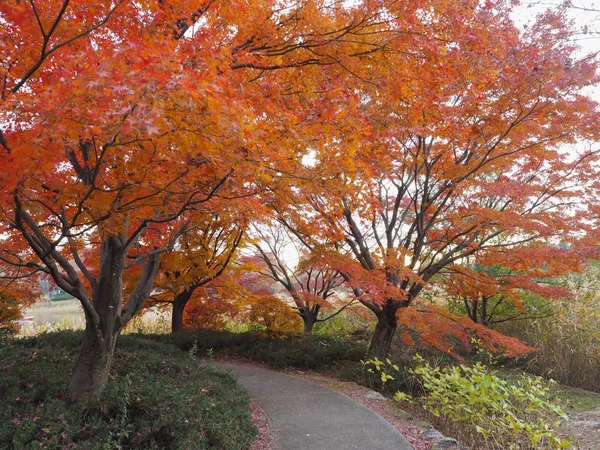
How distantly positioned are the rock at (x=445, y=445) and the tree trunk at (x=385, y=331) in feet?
11.7

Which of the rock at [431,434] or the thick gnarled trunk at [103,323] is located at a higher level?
the thick gnarled trunk at [103,323]

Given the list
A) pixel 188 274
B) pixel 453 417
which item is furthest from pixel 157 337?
pixel 453 417

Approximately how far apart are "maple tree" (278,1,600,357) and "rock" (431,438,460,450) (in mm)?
2534

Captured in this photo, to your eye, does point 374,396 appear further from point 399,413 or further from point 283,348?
point 283,348

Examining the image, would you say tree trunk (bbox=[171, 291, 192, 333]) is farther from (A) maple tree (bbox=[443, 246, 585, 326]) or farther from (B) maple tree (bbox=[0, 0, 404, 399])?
(A) maple tree (bbox=[443, 246, 585, 326])

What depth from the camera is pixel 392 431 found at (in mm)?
5023

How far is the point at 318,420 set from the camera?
17.6 ft

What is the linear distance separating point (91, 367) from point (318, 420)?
2.70 meters

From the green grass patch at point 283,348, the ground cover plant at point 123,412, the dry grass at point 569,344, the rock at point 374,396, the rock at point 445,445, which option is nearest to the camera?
the ground cover plant at point 123,412

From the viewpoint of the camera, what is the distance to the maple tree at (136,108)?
2693mm

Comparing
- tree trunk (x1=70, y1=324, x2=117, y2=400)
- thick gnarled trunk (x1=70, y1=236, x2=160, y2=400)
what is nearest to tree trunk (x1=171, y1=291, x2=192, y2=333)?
thick gnarled trunk (x1=70, y1=236, x2=160, y2=400)

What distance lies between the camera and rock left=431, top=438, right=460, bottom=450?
184 inches

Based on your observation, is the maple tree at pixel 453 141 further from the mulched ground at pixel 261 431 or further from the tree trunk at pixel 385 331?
the mulched ground at pixel 261 431

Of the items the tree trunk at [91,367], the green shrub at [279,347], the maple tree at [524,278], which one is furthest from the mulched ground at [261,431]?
the maple tree at [524,278]
